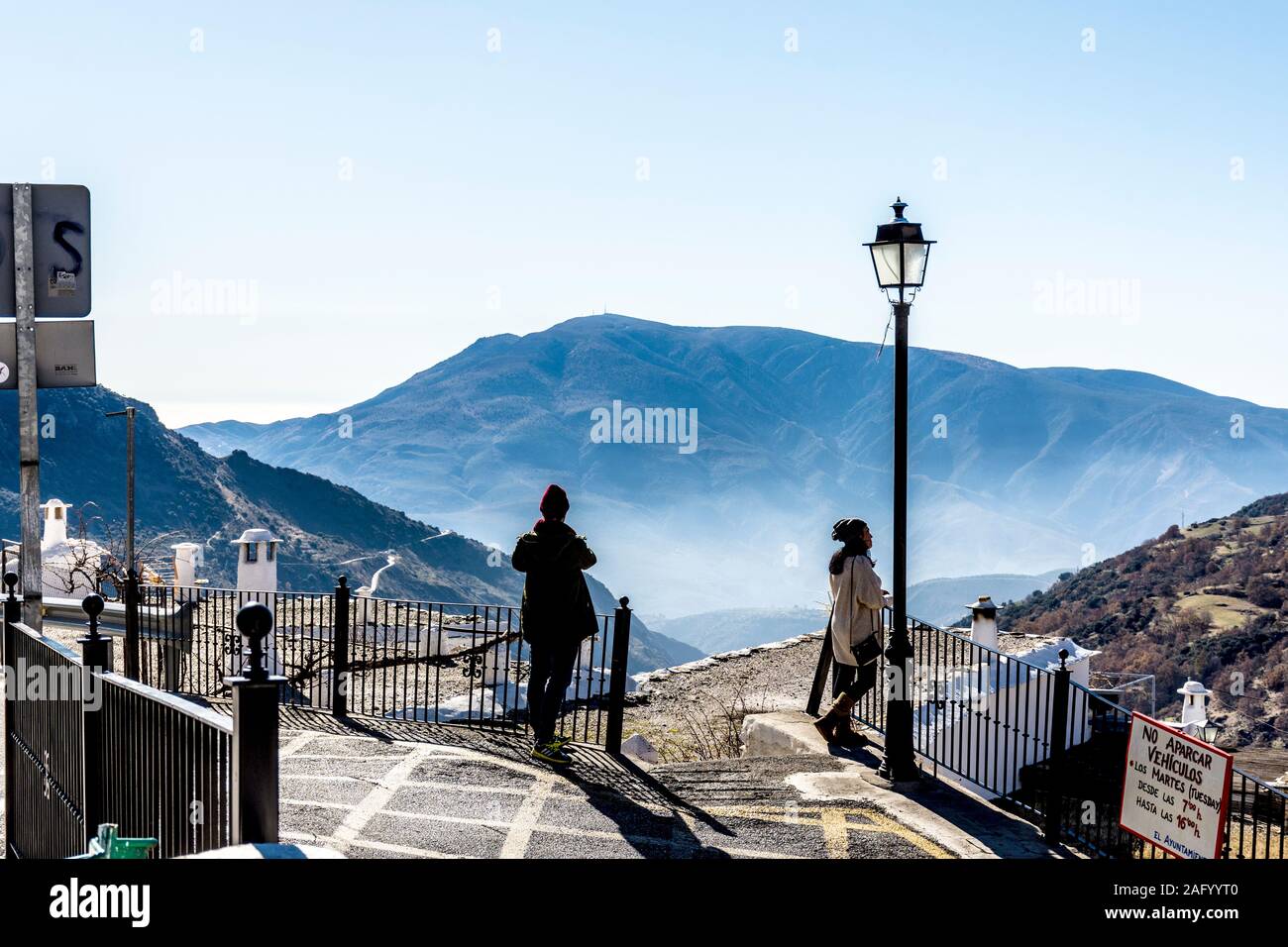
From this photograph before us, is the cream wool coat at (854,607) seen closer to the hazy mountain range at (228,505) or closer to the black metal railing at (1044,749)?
the black metal railing at (1044,749)

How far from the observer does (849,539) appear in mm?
9430

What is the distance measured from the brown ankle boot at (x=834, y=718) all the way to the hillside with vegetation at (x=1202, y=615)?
31.4 m

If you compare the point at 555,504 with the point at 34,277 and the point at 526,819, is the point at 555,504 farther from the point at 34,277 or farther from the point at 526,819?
the point at 34,277

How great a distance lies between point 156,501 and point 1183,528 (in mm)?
69206

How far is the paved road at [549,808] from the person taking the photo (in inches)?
272

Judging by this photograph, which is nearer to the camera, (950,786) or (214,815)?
(214,815)

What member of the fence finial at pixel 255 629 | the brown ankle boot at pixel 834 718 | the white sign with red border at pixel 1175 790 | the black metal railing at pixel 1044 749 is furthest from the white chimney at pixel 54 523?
the fence finial at pixel 255 629

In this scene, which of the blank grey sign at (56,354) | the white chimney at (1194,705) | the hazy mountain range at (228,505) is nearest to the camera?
the blank grey sign at (56,354)

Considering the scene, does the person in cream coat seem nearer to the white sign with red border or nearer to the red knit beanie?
the red knit beanie

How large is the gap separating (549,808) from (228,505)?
9126cm
